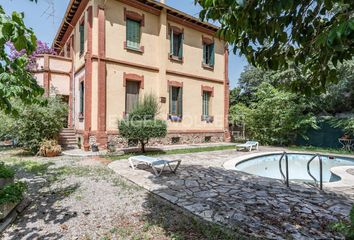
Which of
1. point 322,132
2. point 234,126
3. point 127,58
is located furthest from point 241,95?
point 127,58

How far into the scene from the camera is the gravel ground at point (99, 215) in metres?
3.22

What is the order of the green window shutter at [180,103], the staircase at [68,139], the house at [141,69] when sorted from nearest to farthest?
1. the house at [141,69]
2. the staircase at [68,139]
3. the green window shutter at [180,103]

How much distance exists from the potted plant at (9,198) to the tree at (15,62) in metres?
1.49

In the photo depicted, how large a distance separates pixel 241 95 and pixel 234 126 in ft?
18.7

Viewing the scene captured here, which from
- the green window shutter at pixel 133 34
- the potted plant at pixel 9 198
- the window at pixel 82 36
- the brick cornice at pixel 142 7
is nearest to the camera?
the potted plant at pixel 9 198

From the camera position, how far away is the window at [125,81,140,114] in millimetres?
12130

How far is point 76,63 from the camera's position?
43.9 feet

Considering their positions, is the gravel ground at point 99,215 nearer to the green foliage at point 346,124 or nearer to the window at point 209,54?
the window at point 209,54

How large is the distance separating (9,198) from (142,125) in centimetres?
609

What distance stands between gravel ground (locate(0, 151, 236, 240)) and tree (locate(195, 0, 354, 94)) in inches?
94.7

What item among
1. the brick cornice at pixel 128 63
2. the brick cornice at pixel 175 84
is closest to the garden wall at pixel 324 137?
the brick cornice at pixel 175 84

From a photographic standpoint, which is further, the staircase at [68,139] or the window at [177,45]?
the window at [177,45]

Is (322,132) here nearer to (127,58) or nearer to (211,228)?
(127,58)

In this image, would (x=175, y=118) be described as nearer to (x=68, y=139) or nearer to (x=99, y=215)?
(x=68, y=139)
